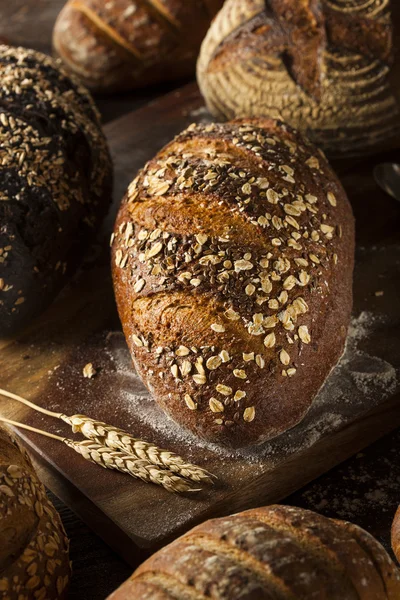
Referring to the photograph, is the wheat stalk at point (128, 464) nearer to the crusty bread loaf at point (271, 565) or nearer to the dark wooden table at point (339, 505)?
the dark wooden table at point (339, 505)

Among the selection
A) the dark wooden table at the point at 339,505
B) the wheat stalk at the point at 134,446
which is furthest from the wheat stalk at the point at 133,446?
the dark wooden table at the point at 339,505

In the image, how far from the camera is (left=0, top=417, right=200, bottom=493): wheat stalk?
1.94m

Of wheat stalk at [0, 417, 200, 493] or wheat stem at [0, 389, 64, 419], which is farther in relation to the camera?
wheat stem at [0, 389, 64, 419]

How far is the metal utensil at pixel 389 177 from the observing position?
2.85 meters

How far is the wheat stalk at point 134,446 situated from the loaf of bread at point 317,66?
53.7 inches

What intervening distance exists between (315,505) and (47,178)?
1213 millimetres

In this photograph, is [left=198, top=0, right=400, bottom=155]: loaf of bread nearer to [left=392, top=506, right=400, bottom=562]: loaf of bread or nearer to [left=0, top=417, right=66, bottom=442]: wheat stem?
[left=0, top=417, right=66, bottom=442]: wheat stem

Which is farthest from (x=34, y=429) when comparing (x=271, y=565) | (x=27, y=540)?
(x=271, y=565)

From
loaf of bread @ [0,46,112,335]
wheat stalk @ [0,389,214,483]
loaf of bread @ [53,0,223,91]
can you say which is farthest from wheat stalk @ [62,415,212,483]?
loaf of bread @ [53,0,223,91]

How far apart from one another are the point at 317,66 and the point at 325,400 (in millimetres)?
1229

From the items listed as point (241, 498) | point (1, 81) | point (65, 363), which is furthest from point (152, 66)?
point (241, 498)

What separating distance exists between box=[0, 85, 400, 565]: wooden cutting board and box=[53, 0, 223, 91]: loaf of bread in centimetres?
114

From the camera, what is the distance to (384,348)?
2.31 meters

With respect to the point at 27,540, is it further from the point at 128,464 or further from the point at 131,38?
the point at 131,38
